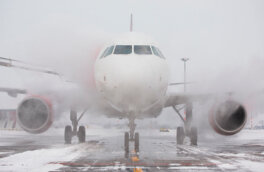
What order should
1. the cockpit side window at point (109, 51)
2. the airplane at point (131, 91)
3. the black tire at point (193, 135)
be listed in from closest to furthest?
the airplane at point (131, 91) → the cockpit side window at point (109, 51) → the black tire at point (193, 135)

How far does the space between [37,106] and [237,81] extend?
8.77 m

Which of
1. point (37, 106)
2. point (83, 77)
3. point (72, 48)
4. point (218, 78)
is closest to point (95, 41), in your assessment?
point (72, 48)

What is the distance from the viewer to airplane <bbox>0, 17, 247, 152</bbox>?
38.3ft

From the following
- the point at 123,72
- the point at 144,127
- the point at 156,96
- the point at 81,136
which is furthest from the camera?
the point at 144,127

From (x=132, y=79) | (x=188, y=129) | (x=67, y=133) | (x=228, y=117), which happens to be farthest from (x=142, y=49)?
(x=67, y=133)

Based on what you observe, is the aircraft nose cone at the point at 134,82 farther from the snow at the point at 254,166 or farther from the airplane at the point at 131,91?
the snow at the point at 254,166

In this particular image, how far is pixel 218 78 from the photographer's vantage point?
627 inches

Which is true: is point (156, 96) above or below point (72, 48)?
below

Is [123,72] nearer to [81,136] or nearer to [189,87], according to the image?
[189,87]

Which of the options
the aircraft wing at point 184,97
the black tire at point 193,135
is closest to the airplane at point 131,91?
the aircraft wing at point 184,97

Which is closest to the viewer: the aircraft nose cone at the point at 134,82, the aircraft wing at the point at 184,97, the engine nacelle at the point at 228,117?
the aircraft nose cone at the point at 134,82

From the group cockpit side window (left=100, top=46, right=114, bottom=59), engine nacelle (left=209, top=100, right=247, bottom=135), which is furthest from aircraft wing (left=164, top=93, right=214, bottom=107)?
cockpit side window (left=100, top=46, right=114, bottom=59)

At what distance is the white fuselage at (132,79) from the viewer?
11469mm

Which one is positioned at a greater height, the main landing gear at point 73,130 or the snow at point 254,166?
the main landing gear at point 73,130
